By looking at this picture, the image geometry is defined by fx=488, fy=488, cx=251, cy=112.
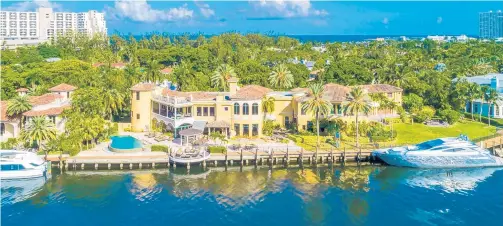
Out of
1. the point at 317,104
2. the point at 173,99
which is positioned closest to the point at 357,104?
the point at 317,104

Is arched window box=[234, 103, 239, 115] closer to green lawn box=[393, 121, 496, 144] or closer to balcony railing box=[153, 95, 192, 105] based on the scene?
balcony railing box=[153, 95, 192, 105]

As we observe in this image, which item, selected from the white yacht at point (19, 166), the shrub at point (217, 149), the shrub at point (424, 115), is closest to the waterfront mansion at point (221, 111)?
the shrub at point (217, 149)

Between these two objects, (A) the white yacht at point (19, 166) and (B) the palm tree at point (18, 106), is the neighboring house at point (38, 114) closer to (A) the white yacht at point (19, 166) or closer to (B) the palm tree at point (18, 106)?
(B) the palm tree at point (18, 106)

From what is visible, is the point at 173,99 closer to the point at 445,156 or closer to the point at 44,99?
the point at 44,99

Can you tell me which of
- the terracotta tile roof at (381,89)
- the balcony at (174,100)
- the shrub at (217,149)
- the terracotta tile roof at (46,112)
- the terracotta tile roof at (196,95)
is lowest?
the shrub at (217,149)

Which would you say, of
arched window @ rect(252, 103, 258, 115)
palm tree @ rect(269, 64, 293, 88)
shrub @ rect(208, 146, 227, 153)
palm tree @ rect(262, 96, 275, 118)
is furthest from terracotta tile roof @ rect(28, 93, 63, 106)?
palm tree @ rect(269, 64, 293, 88)

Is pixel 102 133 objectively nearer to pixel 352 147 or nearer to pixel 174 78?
pixel 352 147
